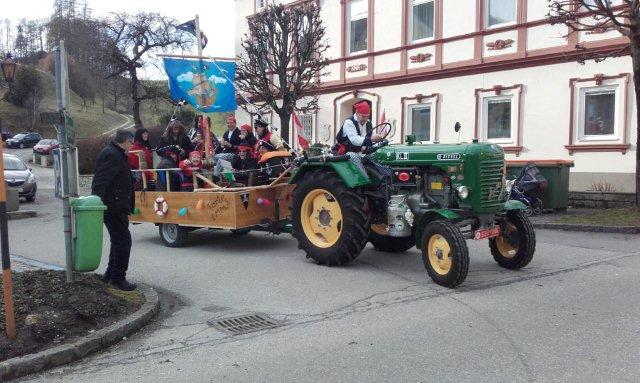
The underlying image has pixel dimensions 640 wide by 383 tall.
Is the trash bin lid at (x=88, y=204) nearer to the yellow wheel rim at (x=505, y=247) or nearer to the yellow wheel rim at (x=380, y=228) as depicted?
the yellow wheel rim at (x=380, y=228)

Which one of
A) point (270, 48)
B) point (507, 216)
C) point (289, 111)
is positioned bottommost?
point (507, 216)

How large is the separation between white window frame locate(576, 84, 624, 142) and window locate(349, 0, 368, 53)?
8883 mm

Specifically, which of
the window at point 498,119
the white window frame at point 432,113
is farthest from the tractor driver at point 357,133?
the white window frame at point 432,113

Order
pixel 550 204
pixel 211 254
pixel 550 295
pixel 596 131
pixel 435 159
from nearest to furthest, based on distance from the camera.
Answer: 1. pixel 550 295
2. pixel 435 159
3. pixel 211 254
4. pixel 550 204
5. pixel 596 131

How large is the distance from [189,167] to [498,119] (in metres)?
11.4

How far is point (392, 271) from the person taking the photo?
26.1 feet

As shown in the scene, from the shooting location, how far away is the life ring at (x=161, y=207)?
10016 millimetres

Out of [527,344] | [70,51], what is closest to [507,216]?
[527,344]

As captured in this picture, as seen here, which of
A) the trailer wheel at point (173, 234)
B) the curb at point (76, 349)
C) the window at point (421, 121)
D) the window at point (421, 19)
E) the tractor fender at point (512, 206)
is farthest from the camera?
the window at point (421, 121)

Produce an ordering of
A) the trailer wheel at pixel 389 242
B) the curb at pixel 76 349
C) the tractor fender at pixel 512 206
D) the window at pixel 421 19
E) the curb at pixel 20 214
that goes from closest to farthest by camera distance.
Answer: the curb at pixel 76 349 < the tractor fender at pixel 512 206 < the trailer wheel at pixel 389 242 < the curb at pixel 20 214 < the window at pixel 421 19

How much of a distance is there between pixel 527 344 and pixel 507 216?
3.13 metres

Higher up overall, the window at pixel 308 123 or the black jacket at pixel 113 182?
the window at pixel 308 123

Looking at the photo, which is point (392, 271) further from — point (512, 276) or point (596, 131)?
point (596, 131)

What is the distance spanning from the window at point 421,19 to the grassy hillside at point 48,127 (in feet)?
160
